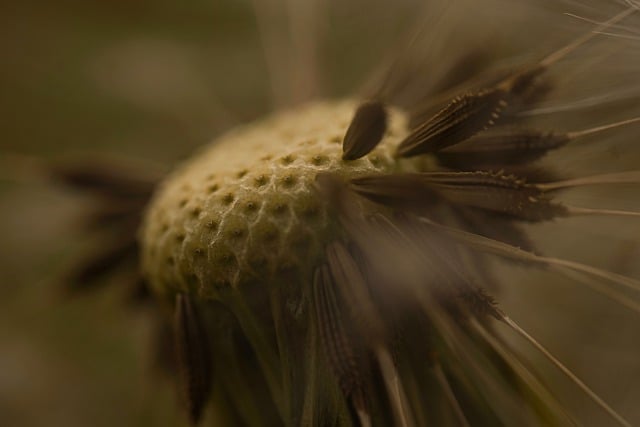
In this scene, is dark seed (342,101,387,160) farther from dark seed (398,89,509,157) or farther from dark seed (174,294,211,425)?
dark seed (174,294,211,425)

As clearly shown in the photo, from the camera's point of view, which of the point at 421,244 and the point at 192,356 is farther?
the point at 192,356

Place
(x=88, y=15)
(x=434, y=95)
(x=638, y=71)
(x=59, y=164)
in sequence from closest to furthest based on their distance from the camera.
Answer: (x=638, y=71), (x=434, y=95), (x=59, y=164), (x=88, y=15)

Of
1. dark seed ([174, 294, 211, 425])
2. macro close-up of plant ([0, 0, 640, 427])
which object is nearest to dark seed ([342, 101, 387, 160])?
macro close-up of plant ([0, 0, 640, 427])

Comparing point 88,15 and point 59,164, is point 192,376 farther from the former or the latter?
point 88,15

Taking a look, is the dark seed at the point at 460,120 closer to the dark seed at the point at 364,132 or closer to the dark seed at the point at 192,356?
the dark seed at the point at 364,132

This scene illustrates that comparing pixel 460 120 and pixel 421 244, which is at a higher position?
Answer: pixel 460 120

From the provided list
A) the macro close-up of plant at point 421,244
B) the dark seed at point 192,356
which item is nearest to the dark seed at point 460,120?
the macro close-up of plant at point 421,244

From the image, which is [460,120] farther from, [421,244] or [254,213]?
[254,213]

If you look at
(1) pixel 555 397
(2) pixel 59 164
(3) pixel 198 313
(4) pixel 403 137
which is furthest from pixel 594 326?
(2) pixel 59 164

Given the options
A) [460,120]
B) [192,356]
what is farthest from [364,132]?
[192,356]
